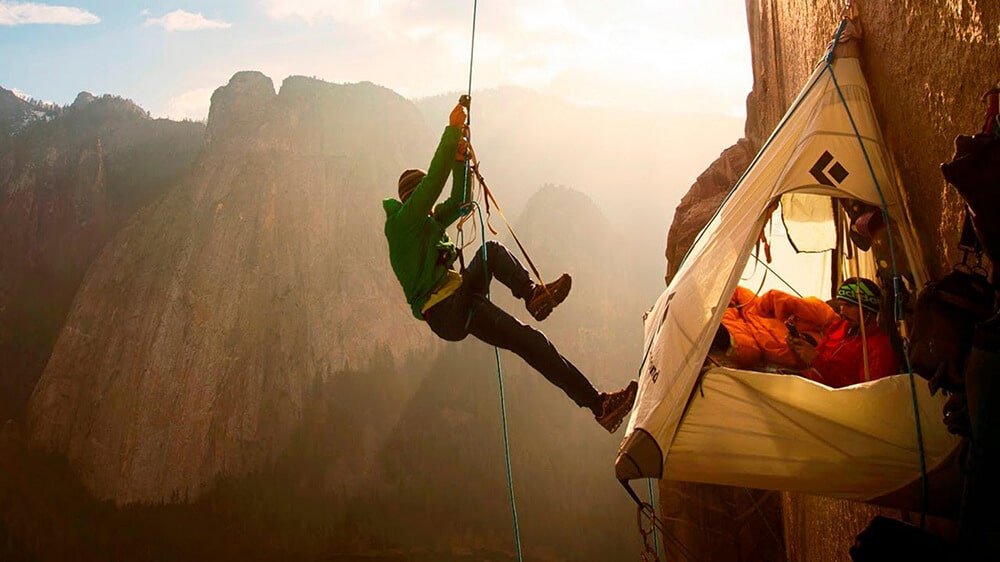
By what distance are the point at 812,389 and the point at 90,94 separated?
3892cm

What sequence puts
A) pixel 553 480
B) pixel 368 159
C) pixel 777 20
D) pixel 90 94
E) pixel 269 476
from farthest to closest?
pixel 90 94, pixel 368 159, pixel 553 480, pixel 269 476, pixel 777 20

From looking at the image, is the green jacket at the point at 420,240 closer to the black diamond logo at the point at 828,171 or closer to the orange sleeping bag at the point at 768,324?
the orange sleeping bag at the point at 768,324

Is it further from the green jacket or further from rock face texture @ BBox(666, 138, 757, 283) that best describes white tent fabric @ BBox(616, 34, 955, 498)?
rock face texture @ BBox(666, 138, 757, 283)

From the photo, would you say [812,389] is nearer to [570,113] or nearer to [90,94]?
[90,94]

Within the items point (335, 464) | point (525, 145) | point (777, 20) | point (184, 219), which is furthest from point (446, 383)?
point (777, 20)

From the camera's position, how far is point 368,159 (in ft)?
96.9

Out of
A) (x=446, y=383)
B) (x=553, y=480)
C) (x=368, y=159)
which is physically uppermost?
(x=368, y=159)

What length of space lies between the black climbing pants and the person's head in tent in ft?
5.03

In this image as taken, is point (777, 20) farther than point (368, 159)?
No

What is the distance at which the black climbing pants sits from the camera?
13.6 ft

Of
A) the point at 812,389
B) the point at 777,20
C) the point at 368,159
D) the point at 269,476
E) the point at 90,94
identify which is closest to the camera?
the point at 812,389

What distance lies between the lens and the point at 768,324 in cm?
389

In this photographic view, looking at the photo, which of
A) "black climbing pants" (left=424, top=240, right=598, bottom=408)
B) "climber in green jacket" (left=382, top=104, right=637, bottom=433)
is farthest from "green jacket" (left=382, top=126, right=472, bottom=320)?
"black climbing pants" (left=424, top=240, right=598, bottom=408)

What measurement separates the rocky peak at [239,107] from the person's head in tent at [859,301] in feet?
93.1
